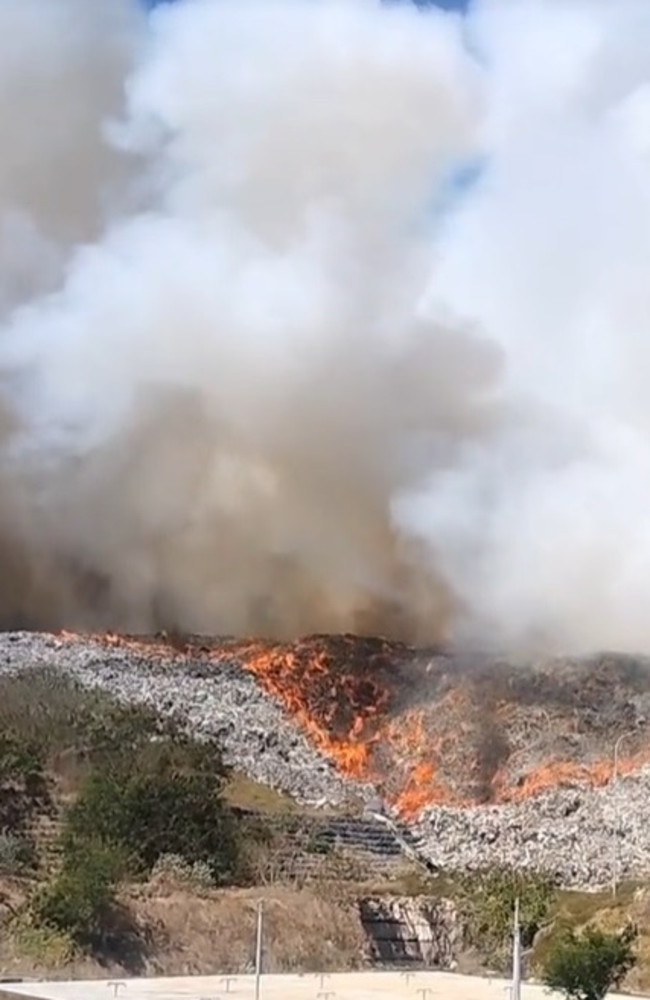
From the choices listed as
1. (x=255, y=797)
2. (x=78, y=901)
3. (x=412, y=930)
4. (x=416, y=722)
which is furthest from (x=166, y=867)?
(x=416, y=722)

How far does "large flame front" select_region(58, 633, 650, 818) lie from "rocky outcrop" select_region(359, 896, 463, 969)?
738 inches

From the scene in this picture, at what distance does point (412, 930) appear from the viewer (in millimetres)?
47219

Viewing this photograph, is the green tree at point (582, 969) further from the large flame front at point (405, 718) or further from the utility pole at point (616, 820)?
the large flame front at point (405, 718)

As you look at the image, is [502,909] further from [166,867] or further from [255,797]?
[255,797]

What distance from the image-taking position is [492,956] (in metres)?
44.3

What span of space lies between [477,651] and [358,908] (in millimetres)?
30572

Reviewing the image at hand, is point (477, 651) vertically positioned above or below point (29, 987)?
above

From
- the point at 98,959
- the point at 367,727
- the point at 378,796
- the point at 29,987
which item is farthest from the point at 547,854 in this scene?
the point at 29,987

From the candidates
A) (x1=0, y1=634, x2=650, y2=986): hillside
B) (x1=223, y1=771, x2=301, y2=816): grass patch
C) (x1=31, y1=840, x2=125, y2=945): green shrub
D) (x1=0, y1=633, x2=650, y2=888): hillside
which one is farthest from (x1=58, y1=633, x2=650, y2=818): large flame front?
(x1=31, y1=840, x2=125, y2=945): green shrub

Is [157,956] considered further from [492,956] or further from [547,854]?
[547,854]

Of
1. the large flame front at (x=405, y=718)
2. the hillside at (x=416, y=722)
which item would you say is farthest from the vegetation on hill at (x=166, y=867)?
the large flame front at (x=405, y=718)

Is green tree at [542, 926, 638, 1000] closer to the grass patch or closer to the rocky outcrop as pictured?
the rocky outcrop

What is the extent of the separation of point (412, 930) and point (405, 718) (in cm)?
2735

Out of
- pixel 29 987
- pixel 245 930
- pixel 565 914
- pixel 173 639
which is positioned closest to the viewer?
pixel 29 987
